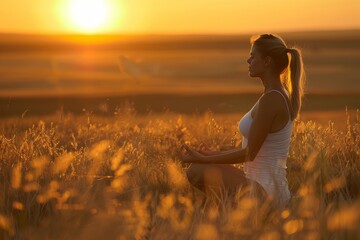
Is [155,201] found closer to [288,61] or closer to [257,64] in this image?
[257,64]

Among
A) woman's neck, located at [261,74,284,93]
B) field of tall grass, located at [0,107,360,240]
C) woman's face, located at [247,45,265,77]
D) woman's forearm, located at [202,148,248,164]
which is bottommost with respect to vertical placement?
field of tall grass, located at [0,107,360,240]

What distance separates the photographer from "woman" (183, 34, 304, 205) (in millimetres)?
5551

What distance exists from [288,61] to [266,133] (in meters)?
0.56

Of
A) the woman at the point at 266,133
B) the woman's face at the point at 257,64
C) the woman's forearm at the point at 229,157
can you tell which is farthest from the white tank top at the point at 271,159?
the woman's face at the point at 257,64

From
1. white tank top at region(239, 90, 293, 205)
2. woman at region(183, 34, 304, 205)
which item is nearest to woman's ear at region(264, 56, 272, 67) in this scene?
woman at region(183, 34, 304, 205)

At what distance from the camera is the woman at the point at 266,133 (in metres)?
5.55

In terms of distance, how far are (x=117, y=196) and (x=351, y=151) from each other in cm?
202

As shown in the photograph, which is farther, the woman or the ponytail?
the ponytail

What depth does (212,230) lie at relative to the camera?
428 centimetres

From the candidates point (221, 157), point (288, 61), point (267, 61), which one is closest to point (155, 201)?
point (221, 157)

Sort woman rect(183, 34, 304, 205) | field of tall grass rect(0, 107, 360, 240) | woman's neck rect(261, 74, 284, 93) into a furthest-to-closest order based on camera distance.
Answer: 1. woman's neck rect(261, 74, 284, 93)
2. woman rect(183, 34, 304, 205)
3. field of tall grass rect(0, 107, 360, 240)

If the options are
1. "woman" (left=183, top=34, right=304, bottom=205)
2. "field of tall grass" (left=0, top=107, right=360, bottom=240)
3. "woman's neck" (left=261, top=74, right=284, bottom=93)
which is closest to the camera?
"field of tall grass" (left=0, top=107, right=360, bottom=240)

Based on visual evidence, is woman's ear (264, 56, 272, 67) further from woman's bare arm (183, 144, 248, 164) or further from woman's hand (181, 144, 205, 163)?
woman's hand (181, 144, 205, 163)

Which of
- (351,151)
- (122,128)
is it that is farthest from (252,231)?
(122,128)
